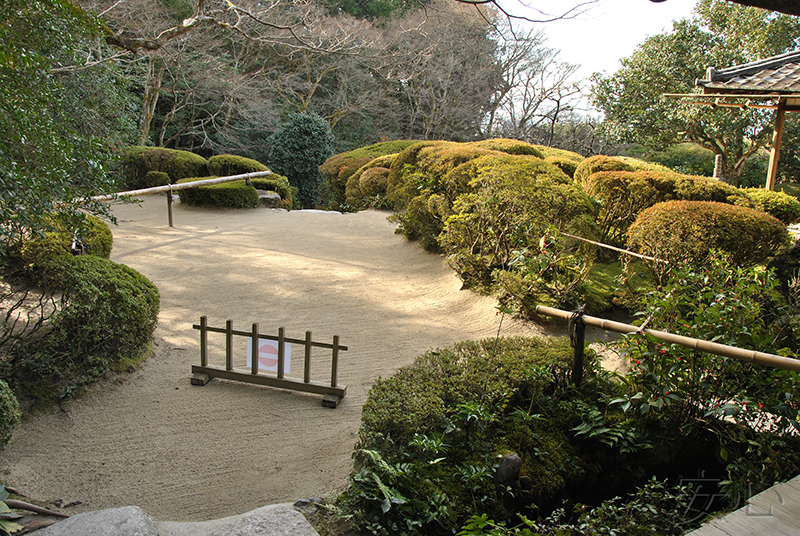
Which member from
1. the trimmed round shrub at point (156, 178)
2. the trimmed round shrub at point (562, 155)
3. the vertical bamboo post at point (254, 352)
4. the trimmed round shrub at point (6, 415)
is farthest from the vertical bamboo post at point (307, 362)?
the trimmed round shrub at point (156, 178)

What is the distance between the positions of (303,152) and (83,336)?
43.2ft

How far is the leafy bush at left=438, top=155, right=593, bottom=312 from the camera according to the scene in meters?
5.67

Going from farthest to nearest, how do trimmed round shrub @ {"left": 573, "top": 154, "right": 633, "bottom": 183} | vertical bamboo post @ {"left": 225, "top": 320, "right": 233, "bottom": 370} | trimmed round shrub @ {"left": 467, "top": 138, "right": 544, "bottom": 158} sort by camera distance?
trimmed round shrub @ {"left": 467, "top": 138, "right": 544, "bottom": 158}
trimmed round shrub @ {"left": 573, "top": 154, "right": 633, "bottom": 183}
vertical bamboo post @ {"left": 225, "top": 320, "right": 233, "bottom": 370}

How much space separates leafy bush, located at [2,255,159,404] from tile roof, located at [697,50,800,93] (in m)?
8.03

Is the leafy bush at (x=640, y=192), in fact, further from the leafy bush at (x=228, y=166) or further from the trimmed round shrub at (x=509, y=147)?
the leafy bush at (x=228, y=166)

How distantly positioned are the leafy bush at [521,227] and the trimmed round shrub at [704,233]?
0.80 meters

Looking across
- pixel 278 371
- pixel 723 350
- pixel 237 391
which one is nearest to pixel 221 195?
pixel 237 391

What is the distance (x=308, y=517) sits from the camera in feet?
8.36

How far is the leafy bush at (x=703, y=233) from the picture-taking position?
5.00 meters

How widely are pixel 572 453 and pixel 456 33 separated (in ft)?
73.7

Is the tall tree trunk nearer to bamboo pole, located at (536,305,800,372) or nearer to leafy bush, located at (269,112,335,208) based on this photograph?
leafy bush, located at (269,112,335,208)

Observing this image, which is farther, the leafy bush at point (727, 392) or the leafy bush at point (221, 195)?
the leafy bush at point (221, 195)

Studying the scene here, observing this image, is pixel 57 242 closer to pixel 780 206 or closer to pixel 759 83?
pixel 759 83

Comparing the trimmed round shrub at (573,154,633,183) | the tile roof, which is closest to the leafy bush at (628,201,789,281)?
the tile roof
